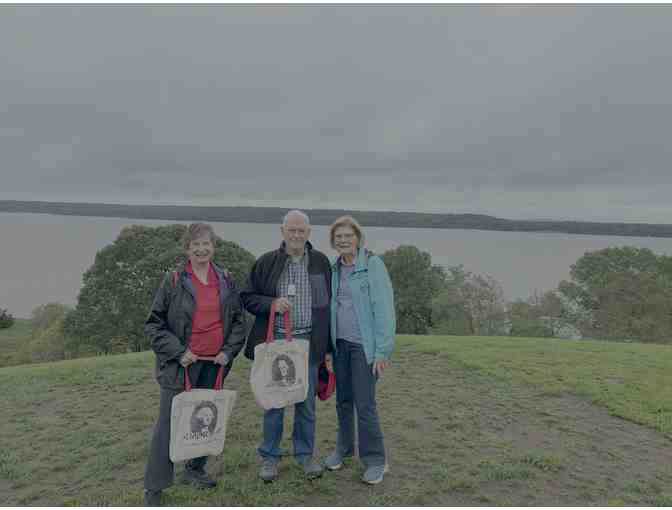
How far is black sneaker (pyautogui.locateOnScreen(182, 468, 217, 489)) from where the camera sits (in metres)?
3.36

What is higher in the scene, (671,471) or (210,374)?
(210,374)

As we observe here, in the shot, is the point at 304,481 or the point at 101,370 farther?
the point at 101,370

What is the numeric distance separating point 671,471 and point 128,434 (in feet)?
16.2

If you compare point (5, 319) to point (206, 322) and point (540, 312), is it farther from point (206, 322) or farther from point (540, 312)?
point (206, 322)

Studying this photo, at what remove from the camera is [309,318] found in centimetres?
341

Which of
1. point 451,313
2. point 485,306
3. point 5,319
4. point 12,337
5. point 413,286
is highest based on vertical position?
point 413,286

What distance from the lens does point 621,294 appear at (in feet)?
73.2

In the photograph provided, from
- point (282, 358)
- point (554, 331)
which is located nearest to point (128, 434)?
point (282, 358)

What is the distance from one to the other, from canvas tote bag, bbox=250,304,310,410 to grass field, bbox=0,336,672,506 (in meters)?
0.71

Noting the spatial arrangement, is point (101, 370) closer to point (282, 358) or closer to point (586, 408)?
point (282, 358)

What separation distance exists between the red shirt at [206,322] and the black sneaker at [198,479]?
98cm

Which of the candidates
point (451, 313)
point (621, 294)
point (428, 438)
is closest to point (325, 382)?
point (428, 438)

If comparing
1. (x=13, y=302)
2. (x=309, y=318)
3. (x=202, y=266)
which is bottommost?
(x=13, y=302)

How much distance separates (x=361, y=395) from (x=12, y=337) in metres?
37.3
